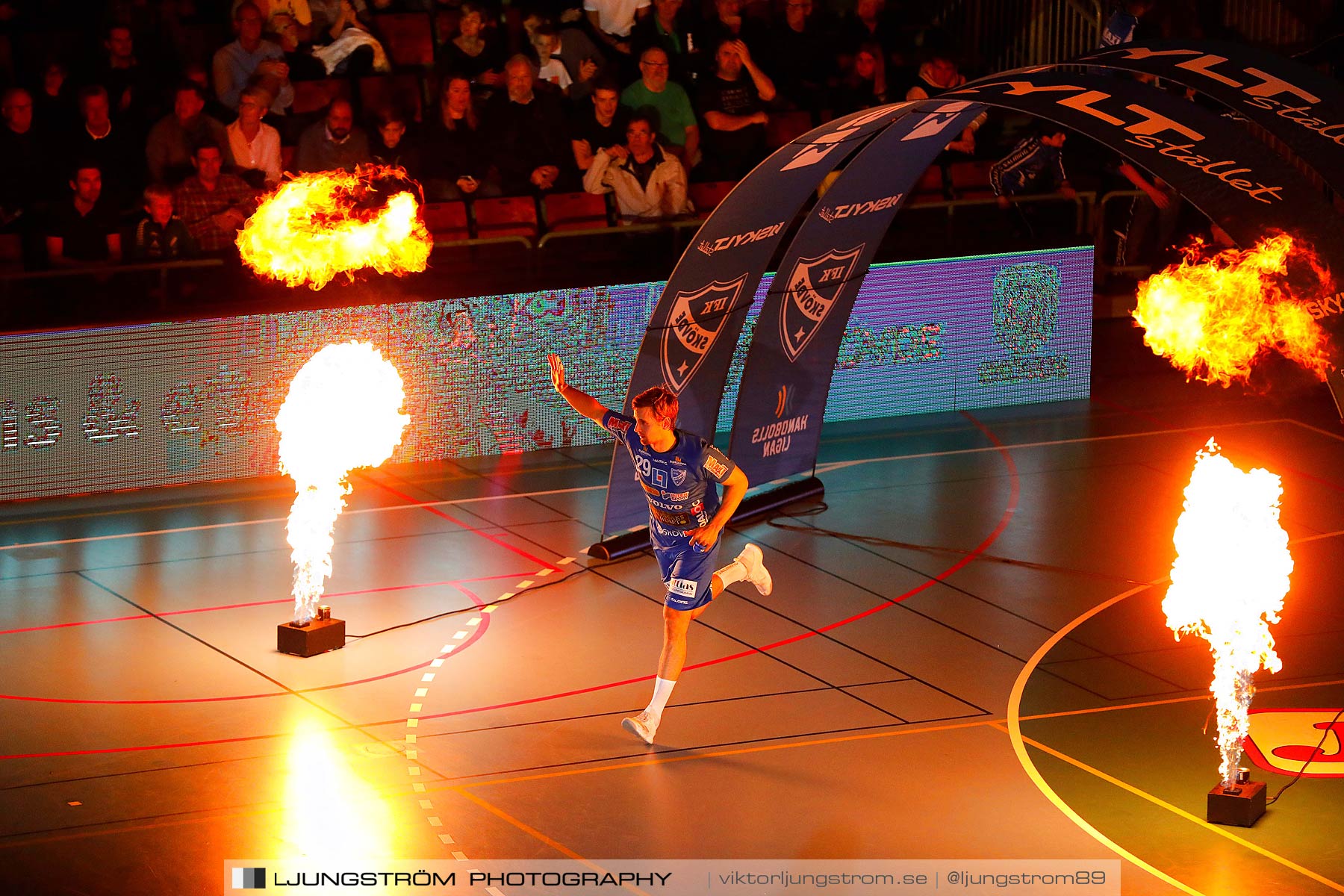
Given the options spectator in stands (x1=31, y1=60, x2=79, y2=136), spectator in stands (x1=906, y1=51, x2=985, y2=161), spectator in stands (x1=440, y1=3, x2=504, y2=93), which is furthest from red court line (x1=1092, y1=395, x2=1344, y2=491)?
spectator in stands (x1=31, y1=60, x2=79, y2=136)

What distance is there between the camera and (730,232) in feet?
40.3

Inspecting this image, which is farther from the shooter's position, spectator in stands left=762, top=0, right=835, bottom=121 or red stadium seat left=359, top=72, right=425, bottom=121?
spectator in stands left=762, top=0, right=835, bottom=121

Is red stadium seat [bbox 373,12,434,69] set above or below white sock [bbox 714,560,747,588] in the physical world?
above

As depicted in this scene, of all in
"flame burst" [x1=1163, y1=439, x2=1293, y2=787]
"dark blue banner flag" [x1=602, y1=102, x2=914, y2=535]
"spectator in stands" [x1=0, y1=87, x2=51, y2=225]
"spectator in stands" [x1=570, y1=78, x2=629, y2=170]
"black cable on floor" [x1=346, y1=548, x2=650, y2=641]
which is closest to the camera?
"flame burst" [x1=1163, y1=439, x2=1293, y2=787]

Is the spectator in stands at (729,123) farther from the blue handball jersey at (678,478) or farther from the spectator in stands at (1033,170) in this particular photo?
the blue handball jersey at (678,478)

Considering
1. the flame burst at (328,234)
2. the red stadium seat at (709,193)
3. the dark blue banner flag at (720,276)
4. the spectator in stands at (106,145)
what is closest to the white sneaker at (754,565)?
the dark blue banner flag at (720,276)

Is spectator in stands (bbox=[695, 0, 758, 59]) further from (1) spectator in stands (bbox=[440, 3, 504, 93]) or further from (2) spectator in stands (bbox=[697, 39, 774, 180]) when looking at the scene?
(1) spectator in stands (bbox=[440, 3, 504, 93])

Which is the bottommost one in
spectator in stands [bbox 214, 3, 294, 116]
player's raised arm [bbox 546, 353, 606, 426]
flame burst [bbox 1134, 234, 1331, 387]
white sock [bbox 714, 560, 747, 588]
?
white sock [bbox 714, 560, 747, 588]

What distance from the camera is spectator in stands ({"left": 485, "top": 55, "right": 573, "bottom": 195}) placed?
1623cm

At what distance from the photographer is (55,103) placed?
604 inches

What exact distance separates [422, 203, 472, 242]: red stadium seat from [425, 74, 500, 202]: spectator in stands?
0.10 metres

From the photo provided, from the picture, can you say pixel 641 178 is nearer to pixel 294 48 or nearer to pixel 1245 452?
pixel 294 48

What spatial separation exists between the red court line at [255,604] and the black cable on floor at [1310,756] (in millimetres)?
5541

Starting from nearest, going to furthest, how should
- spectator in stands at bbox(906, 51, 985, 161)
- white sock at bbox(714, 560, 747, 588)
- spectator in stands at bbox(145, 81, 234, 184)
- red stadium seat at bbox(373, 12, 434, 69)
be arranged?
white sock at bbox(714, 560, 747, 588) < spectator in stands at bbox(145, 81, 234, 184) < spectator in stands at bbox(906, 51, 985, 161) < red stadium seat at bbox(373, 12, 434, 69)
